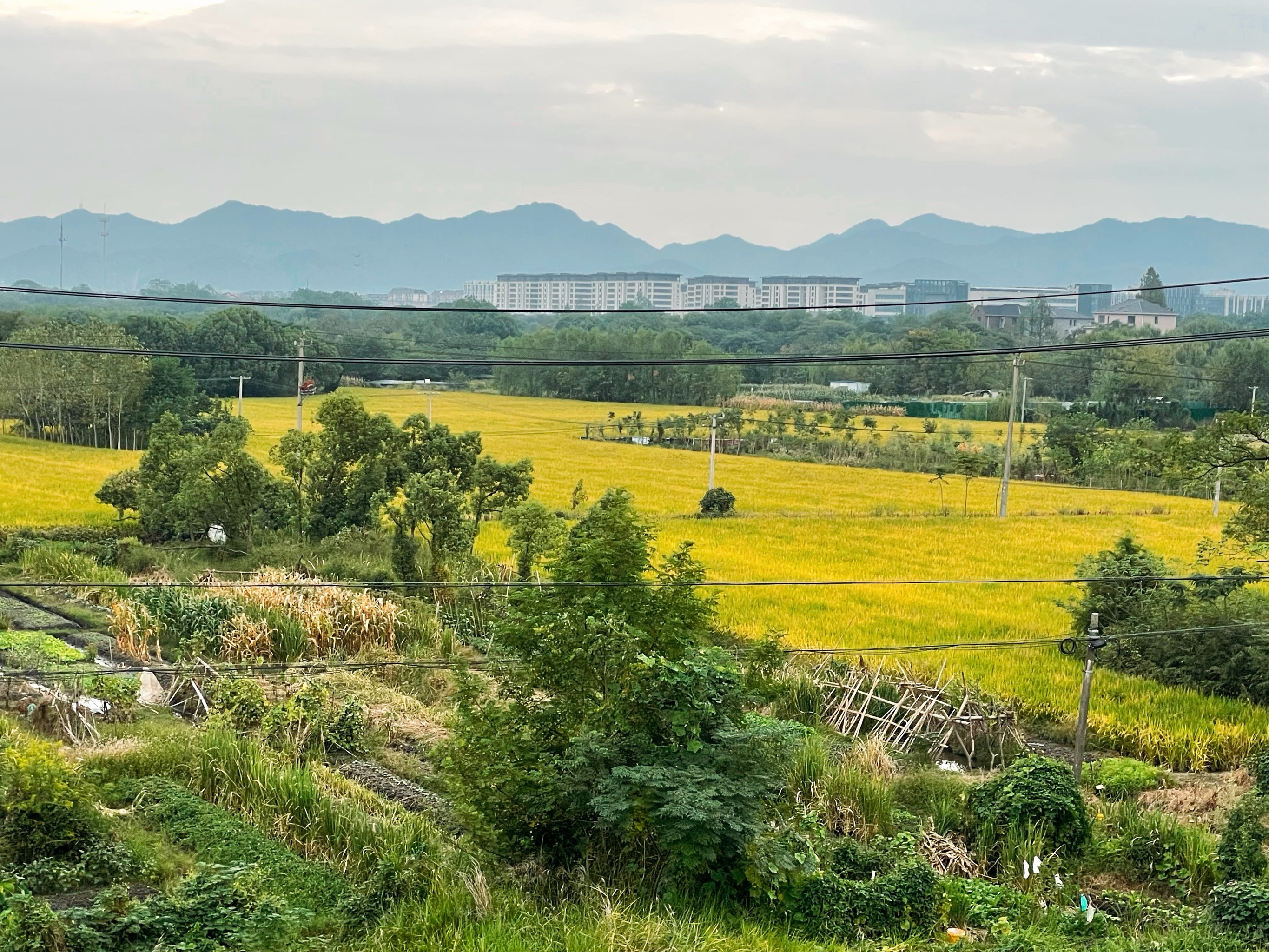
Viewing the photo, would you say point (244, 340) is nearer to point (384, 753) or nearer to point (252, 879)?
point (384, 753)

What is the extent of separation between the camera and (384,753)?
1385cm

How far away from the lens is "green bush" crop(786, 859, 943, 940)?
357 inches

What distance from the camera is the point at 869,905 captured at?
920 centimetres

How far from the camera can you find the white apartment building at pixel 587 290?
552 feet

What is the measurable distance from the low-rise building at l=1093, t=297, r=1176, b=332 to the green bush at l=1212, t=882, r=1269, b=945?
90.7 metres

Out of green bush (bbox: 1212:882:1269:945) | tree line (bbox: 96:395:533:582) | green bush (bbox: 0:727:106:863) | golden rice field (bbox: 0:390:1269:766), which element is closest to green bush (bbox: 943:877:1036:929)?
green bush (bbox: 1212:882:1269:945)

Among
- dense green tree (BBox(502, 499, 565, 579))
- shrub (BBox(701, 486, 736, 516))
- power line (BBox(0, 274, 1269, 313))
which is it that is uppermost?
power line (BBox(0, 274, 1269, 313))

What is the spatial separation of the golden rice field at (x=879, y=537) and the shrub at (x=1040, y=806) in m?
3.99

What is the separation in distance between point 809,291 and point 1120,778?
159 m

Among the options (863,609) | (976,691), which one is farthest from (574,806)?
(863,609)

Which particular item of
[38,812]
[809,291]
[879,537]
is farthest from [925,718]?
[809,291]

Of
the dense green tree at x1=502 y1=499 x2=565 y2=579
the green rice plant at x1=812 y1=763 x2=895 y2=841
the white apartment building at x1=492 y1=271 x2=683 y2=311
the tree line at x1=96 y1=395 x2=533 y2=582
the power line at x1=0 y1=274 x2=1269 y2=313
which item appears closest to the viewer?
the power line at x1=0 y1=274 x2=1269 y2=313

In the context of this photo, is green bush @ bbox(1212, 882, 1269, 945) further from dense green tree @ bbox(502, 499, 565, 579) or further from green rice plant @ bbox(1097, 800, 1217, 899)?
dense green tree @ bbox(502, 499, 565, 579)

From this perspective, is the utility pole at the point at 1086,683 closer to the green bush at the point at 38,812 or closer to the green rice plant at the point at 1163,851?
the green rice plant at the point at 1163,851
